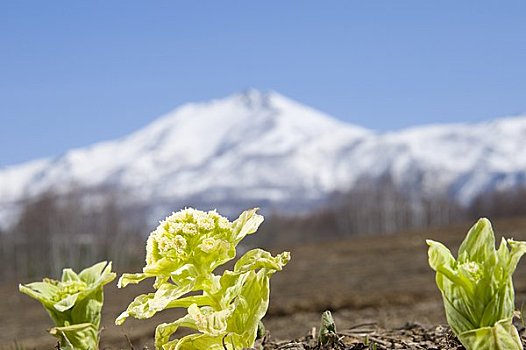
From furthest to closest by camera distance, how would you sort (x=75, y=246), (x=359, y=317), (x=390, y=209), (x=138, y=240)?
(x=390, y=209) < (x=138, y=240) < (x=75, y=246) < (x=359, y=317)

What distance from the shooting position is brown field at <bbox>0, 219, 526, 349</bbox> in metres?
10.6

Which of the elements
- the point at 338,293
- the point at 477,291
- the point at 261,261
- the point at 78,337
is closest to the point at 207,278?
the point at 261,261

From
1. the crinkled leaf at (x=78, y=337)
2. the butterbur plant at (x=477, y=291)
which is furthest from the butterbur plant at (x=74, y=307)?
the butterbur plant at (x=477, y=291)

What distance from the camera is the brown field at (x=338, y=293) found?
34.9ft

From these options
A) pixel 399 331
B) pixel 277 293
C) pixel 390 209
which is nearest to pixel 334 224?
pixel 390 209

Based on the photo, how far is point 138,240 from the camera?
54000 mm

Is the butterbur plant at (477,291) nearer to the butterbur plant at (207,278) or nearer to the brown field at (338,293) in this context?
the butterbur plant at (207,278)

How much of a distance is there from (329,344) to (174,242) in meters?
0.67

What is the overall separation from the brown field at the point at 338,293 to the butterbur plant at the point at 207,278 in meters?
5.60

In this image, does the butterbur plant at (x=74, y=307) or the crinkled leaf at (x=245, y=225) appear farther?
the butterbur plant at (x=74, y=307)

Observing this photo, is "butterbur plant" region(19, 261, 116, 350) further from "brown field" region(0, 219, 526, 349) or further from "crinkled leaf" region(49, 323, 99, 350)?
"brown field" region(0, 219, 526, 349)

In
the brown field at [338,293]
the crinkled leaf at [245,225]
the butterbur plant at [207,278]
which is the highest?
the crinkled leaf at [245,225]

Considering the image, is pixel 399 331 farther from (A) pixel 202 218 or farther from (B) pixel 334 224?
(B) pixel 334 224

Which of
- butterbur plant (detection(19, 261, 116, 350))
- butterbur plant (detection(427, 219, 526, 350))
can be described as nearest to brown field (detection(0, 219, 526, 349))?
butterbur plant (detection(19, 261, 116, 350))
